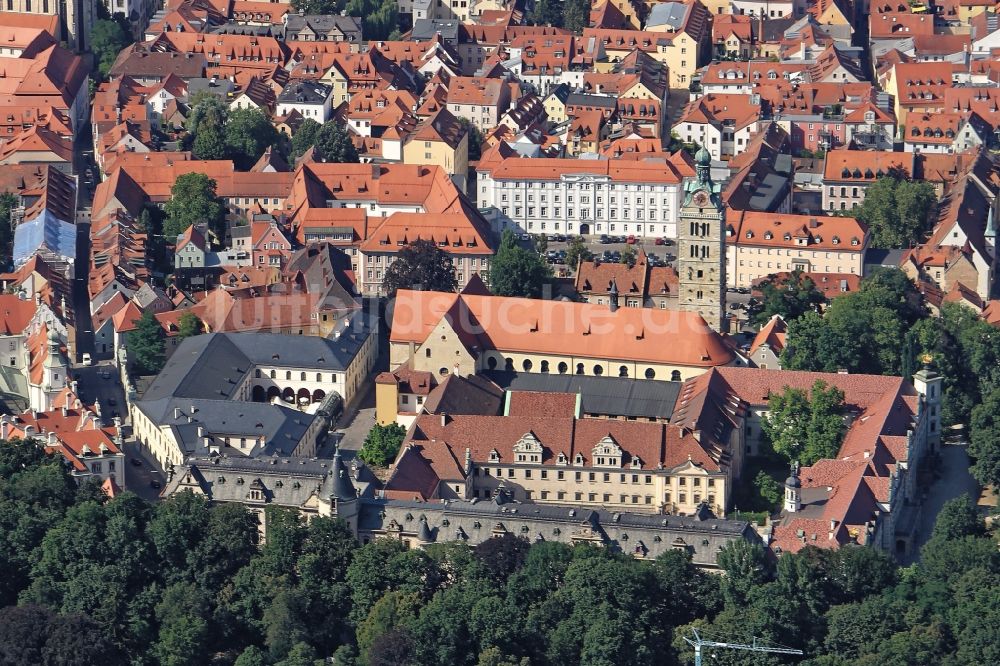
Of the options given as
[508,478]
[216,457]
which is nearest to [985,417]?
[508,478]

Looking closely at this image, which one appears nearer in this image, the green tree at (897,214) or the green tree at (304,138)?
the green tree at (897,214)

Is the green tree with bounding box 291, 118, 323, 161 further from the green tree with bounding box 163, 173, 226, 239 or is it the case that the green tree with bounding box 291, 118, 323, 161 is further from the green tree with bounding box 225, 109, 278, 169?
the green tree with bounding box 163, 173, 226, 239

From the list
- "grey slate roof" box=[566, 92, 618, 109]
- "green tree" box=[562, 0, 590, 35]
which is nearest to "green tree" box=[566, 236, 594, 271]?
"grey slate roof" box=[566, 92, 618, 109]

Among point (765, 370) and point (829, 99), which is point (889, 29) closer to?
point (829, 99)

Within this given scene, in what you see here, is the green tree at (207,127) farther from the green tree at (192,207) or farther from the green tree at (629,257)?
the green tree at (629,257)

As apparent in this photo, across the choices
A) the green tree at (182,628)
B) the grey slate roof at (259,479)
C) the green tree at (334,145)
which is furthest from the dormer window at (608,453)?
A: the green tree at (334,145)

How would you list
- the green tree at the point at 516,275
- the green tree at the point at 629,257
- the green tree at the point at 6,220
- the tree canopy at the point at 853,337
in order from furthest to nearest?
1. the green tree at the point at 6,220
2. the green tree at the point at 629,257
3. the green tree at the point at 516,275
4. the tree canopy at the point at 853,337
